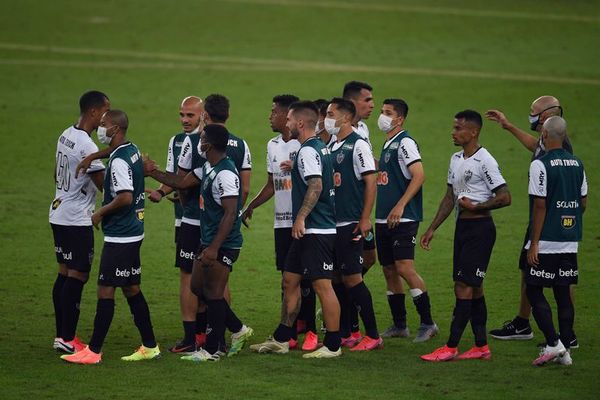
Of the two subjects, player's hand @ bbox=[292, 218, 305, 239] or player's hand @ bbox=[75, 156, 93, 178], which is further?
player's hand @ bbox=[75, 156, 93, 178]

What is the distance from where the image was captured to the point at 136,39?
32906 millimetres

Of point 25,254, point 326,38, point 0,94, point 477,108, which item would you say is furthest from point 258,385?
point 326,38

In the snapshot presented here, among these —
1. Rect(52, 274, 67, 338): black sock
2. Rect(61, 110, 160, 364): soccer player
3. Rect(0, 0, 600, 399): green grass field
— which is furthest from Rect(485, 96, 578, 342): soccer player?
Rect(52, 274, 67, 338): black sock

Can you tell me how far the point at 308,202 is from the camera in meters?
11.9

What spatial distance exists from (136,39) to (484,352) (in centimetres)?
2248

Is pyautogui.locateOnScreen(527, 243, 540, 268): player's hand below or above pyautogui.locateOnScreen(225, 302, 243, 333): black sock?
above

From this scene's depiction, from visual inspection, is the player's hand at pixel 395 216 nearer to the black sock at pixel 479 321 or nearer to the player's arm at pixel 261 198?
the black sock at pixel 479 321

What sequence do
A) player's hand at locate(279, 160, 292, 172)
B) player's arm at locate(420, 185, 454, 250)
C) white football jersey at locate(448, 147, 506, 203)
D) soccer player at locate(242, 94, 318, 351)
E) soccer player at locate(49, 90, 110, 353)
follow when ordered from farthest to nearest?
soccer player at locate(242, 94, 318, 351) → player's arm at locate(420, 185, 454, 250) → player's hand at locate(279, 160, 292, 172) → soccer player at locate(49, 90, 110, 353) → white football jersey at locate(448, 147, 506, 203)

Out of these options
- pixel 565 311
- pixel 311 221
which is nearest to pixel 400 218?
pixel 311 221

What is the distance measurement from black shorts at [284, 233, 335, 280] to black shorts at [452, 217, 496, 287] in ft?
4.19

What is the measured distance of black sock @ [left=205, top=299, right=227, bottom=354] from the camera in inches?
468

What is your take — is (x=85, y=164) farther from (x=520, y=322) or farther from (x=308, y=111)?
(x=520, y=322)

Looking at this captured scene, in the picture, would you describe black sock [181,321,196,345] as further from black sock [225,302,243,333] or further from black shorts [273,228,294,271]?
black shorts [273,228,294,271]

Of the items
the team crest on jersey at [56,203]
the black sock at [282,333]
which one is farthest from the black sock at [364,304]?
the team crest on jersey at [56,203]
